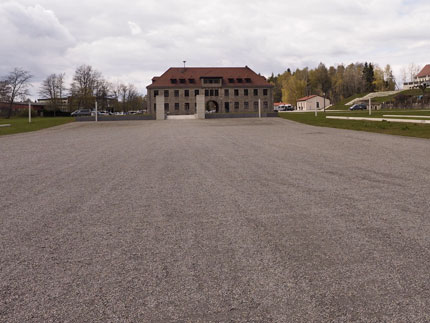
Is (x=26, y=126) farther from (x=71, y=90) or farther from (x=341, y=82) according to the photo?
Answer: (x=341, y=82)

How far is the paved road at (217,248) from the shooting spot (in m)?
2.65

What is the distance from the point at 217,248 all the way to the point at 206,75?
79.7 meters

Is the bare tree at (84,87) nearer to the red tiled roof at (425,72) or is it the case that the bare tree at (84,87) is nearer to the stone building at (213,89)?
the stone building at (213,89)

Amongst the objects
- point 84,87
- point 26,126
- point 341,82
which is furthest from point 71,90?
point 341,82

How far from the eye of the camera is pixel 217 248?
3.76 meters

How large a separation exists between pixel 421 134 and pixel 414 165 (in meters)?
10.0

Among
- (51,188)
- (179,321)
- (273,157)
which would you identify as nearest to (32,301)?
(179,321)

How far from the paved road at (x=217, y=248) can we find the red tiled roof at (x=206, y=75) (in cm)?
7372

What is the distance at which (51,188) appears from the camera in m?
6.81

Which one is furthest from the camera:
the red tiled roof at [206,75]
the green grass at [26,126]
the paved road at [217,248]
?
the red tiled roof at [206,75]

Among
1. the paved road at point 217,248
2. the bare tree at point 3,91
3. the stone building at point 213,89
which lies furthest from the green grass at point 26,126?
the stone building at point 213,89

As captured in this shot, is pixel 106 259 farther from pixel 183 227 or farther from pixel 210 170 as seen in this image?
pixel 210 170

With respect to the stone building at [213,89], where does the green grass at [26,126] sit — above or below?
below

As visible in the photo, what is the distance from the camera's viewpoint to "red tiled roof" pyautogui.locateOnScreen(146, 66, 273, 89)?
260ft
